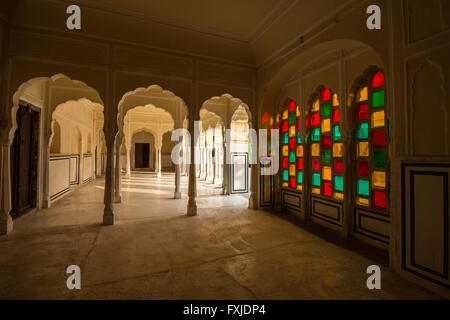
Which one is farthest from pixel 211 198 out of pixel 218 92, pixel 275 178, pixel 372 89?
pixel 372 89

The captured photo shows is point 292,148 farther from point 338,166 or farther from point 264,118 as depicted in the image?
point 338,166

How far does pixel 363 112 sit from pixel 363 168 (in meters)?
0.93

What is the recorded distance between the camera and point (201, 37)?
490 centimetres

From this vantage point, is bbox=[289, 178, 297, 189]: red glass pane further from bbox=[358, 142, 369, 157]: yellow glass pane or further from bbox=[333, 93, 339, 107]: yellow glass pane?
bbox=[333, 93, 339, 107]: yellow glass pane

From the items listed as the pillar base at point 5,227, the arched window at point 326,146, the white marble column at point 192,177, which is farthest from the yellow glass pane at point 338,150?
the pillar base at point 5,227

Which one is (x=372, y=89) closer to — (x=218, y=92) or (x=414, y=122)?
(x=414, y=122)

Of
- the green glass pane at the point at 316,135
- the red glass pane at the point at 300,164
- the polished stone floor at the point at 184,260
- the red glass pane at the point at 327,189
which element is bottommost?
the polished stone floor at the point at 184,260

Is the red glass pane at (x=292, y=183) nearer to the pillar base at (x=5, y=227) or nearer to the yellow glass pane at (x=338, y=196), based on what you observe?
the yellow glass pane at (x=338, y=196)

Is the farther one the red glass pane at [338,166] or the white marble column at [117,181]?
the white marble column at [117,181]

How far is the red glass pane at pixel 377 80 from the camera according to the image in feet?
11.9

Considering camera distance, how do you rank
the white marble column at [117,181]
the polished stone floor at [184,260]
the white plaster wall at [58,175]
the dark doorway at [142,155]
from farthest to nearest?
the dark doorway at [142,155]
the white marble column at [117,181]
the white plaster wall at [58,175]
the polished stone floor at [184,260]

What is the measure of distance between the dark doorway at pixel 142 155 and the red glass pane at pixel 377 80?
18.6 meters

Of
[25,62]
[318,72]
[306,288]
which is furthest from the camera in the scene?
[318,72]

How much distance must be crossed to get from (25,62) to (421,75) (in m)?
5.77
